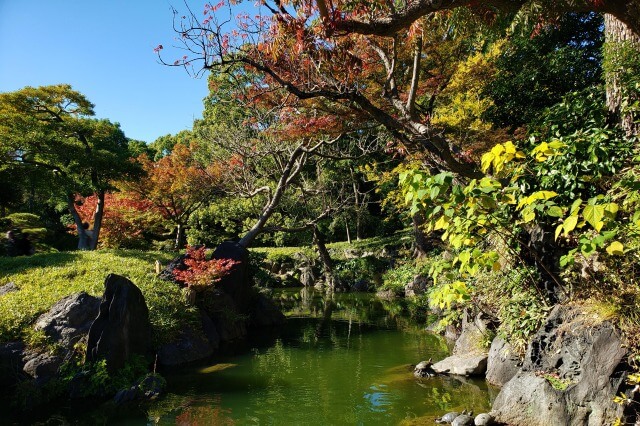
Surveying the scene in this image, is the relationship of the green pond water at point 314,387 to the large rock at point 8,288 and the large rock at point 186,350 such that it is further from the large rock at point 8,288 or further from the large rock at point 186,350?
the large rock at point 8,288

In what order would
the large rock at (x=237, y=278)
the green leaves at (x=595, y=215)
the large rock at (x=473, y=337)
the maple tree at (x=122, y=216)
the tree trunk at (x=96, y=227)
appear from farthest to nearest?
the maple tree at (x=122, y=216) < the tree trunk at (x=96, y=227) < the large rock at (x=237, y=278) < the large rock at (x=473, y=337) < the green leaves at (x=595, y=215)

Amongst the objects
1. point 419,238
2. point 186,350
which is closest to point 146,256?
point 186,350

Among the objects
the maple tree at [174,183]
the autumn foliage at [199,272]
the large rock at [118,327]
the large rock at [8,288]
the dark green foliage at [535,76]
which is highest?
the dark green foliage at [535,76]

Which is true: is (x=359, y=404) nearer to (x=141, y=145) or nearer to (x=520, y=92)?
(x=520, y=92)

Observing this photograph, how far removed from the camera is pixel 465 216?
3.45m

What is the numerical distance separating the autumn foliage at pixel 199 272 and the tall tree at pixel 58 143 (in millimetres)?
5274

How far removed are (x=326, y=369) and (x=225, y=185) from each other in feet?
29.5

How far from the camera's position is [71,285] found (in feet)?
26.7

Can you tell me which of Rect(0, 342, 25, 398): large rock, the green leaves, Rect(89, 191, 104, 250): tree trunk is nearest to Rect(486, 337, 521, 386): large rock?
the green leaves

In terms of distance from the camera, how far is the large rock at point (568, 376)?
3794 millimetres

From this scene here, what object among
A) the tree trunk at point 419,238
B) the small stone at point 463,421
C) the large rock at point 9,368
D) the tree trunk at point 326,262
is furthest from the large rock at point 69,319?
the tree trunk at point 419,238

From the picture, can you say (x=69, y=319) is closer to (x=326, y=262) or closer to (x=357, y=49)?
(x=357, y=49)

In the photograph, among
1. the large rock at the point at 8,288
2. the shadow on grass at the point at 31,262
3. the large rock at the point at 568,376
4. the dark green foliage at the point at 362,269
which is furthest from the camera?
the dark green foliage at the point at 362,269

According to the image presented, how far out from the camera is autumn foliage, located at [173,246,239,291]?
838cm
